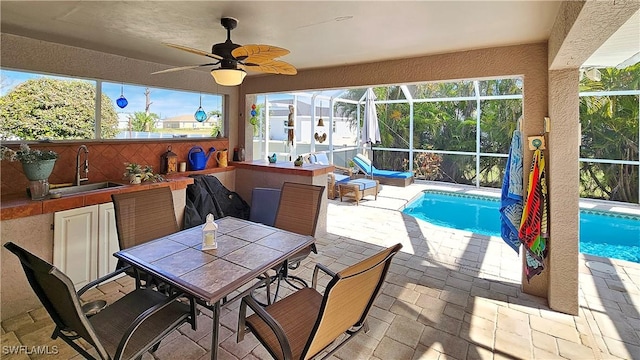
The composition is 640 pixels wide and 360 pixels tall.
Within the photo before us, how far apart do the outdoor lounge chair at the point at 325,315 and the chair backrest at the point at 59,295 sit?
74cm

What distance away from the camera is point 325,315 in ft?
4.89

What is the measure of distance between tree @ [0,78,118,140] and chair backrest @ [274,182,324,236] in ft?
8.36

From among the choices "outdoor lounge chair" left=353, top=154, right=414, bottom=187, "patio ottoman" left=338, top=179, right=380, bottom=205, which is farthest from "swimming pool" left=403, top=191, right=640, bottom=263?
"patio ottoman" left=338, top=179, right=380, bottom=205

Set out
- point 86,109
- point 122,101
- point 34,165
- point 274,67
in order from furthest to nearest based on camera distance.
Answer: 1. point 122,101
2. point 86,109
3. point 34,165
4. point 274,67

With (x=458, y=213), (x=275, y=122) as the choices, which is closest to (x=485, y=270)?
(x=458, y=213)

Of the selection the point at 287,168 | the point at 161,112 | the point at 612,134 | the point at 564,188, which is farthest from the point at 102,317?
the point at 612,134

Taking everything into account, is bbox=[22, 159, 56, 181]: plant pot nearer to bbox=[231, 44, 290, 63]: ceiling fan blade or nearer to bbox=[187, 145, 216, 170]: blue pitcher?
bbox=[187, 145, 216, 170]: blue pitcher

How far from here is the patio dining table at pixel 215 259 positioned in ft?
5.82

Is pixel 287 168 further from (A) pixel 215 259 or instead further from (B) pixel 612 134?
(B) pixel 612 134

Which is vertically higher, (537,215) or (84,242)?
(537,215)

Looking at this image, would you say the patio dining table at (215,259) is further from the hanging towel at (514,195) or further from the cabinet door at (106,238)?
the hanging towel at (514,195)

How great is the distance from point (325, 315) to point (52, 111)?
12.5ft

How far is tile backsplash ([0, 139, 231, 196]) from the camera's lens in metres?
3.12

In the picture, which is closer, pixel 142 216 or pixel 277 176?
pixel 142 216
